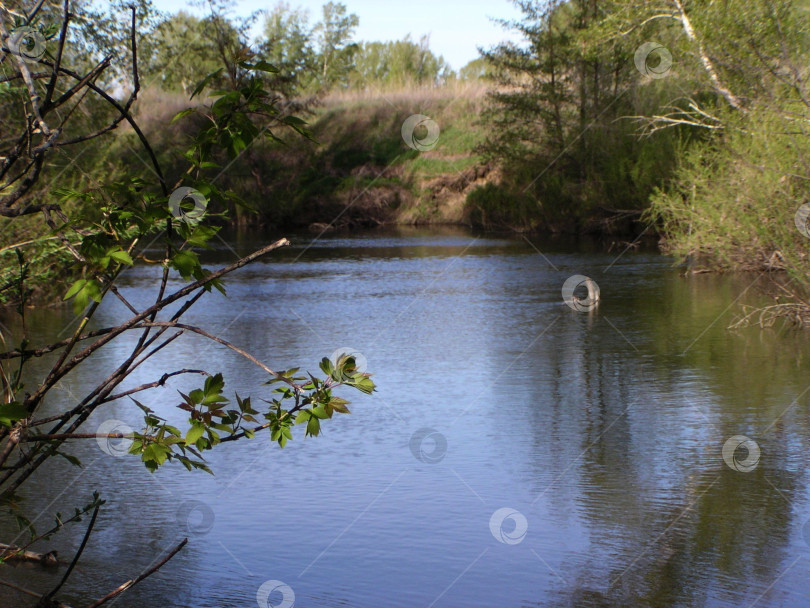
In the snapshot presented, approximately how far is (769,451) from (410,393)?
287cm

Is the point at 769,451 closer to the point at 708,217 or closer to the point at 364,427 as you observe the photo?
the point at 364,427

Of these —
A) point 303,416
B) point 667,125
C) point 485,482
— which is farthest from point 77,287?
point 667,125

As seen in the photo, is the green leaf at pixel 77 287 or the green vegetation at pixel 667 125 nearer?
the green leaf at pixel 77 287

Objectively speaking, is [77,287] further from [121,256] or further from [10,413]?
[10,413]

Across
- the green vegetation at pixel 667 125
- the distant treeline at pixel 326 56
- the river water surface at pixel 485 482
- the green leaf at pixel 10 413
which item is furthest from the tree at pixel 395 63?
the green leaf at pixel 10 413

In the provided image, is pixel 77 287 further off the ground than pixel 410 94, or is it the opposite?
pixel 410 94

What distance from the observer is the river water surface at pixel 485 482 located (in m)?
4.48

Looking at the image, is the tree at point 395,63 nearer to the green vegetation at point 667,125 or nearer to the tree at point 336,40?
the tree at point 336,40

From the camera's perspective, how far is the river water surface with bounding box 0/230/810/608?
448cm

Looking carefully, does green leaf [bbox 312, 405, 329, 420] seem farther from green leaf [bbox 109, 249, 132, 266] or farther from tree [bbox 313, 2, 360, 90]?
tree [bbox 313, 2, 360, 90]

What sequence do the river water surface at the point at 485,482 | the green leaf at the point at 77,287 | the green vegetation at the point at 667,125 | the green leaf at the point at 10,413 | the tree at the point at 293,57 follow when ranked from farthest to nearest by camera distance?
the tree at the point at 293,57, the green vegetation at the point at 667,125, the river water surface at the point at 485,482, the green leaf at the point at 77,287, the green leaf at the point at 10,413

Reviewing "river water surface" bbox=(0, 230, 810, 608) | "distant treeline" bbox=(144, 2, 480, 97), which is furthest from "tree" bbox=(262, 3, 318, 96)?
"river water surface" bbox=(0, 230, 810, 608)

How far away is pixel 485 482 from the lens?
581cm

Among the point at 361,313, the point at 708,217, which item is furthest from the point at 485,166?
the point at 361,313
